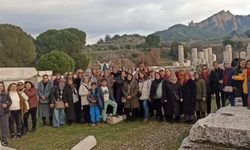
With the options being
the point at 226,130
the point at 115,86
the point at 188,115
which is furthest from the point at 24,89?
the point at 226,130

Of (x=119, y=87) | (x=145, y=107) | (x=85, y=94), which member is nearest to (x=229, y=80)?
(x=145, y=107)

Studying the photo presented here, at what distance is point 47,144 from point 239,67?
5413mm

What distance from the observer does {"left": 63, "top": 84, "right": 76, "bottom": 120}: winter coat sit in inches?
300

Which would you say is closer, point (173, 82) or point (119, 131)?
point (119, 131)

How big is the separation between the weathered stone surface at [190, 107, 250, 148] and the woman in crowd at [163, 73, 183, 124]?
244 cm

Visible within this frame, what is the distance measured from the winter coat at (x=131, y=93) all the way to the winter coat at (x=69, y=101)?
168 cm

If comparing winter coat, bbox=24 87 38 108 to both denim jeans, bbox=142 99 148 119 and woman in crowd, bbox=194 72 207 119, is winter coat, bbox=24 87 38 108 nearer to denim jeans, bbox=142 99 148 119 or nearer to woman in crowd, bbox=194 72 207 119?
denim jeans, bbox=142 99 148 119

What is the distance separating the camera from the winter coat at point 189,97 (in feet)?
23.8

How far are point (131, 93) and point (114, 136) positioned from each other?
5.67 feet

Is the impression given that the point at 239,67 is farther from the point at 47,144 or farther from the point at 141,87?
the point at 47,144

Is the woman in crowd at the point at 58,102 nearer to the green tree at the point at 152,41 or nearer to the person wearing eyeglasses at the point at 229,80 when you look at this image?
the person wearing eyeglasses at the point at 229,80

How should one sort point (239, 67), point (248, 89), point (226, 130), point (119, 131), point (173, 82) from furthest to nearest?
1. point (173, 82)
2. point (119, 131)
3. point (239, 67)
4. point (248, 89)
5. point (226, 130)

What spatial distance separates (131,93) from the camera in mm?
7797

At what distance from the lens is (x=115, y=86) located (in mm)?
8516
